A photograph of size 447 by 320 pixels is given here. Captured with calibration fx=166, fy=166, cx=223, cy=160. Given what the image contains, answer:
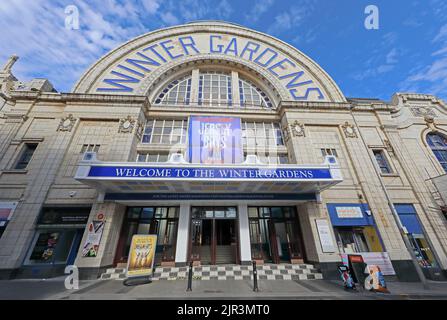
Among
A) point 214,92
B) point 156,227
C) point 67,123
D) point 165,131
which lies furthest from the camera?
point 214,92

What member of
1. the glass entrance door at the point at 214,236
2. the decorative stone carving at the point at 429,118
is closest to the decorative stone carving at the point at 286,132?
the glass entrance door at the point at 214,236

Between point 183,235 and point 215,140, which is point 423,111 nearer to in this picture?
point 215,140

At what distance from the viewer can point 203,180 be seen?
920cm

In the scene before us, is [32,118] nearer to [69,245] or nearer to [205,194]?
[69,245]

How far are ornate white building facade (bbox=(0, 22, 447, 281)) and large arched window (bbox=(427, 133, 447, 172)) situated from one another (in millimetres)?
106

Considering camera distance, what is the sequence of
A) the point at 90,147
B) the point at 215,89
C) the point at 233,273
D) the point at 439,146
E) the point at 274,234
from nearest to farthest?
the point at 233,273 < the point at 274,234 < the point at 90,147 < the point at 439,146 < the point at 215,89

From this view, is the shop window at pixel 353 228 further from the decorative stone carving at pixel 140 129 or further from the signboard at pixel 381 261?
the decorative stone carving at pixel 140 129

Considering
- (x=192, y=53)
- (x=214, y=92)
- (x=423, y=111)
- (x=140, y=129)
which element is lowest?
(x=140, y=129)

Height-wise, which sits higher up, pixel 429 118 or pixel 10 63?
pixel 10 63

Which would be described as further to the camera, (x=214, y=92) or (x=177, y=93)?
(x=214, y=92)

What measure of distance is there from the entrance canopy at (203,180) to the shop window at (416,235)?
606 cm

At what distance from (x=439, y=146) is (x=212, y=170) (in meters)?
19.2

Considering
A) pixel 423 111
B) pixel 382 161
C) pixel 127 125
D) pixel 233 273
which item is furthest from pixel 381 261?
→ pixel 127 125

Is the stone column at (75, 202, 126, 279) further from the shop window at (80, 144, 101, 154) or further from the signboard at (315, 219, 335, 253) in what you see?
the signboard at (315, 219, 335, 253)
